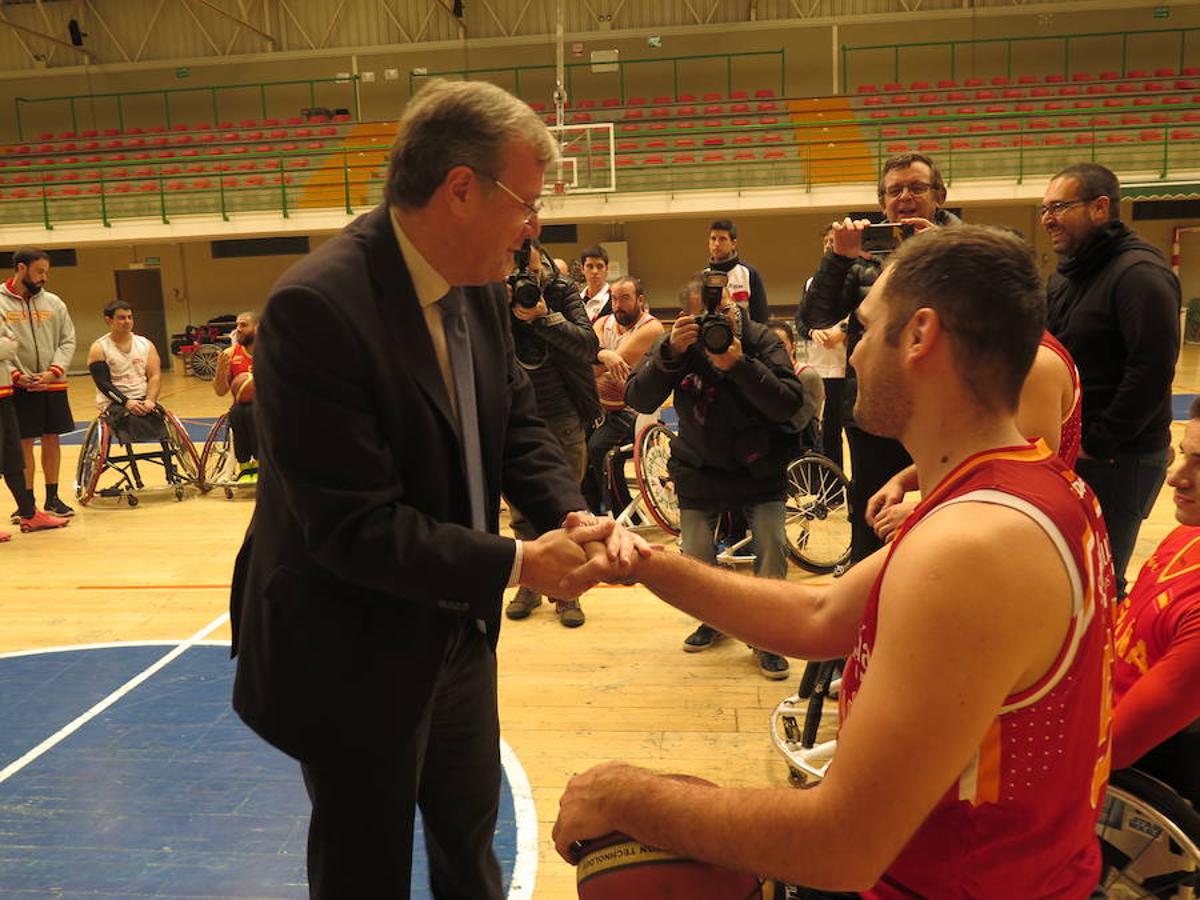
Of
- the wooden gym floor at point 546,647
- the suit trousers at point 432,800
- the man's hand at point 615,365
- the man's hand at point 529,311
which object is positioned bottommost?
the wooden gym floor at point 546,647

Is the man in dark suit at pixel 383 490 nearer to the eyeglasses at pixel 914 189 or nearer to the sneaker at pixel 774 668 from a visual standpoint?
the eyeglasses at pixel 914 189

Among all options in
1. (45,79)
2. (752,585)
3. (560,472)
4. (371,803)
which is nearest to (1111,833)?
(752,585)

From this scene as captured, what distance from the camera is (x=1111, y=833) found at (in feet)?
6.70

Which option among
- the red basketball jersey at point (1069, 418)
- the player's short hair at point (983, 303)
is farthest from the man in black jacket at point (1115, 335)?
the player's short hair at point (983, 303)

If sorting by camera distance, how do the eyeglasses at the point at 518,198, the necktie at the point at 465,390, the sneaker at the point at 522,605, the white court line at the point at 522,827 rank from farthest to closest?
the sneaker at the point at 522,605 < the white court line at the point at 522,827 < the necktie at the point at 465,390 < the eyeglasses at the point at 518,198

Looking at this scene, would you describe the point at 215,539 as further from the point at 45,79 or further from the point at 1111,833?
the point at 45,79

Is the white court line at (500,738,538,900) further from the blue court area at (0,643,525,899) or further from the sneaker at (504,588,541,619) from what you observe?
the sneaker at (504,588,541,619)

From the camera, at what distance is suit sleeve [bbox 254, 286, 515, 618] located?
5.08 feet

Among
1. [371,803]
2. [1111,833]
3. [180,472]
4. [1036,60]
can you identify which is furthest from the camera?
[1036,60]

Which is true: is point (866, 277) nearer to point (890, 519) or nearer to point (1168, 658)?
point (890, 519)

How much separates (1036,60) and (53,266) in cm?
1904

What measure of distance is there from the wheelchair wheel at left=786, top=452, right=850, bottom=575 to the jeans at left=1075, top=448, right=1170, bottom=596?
1.94 meters

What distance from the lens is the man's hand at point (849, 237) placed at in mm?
3580

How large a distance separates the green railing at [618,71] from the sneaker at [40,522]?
13684 mm
